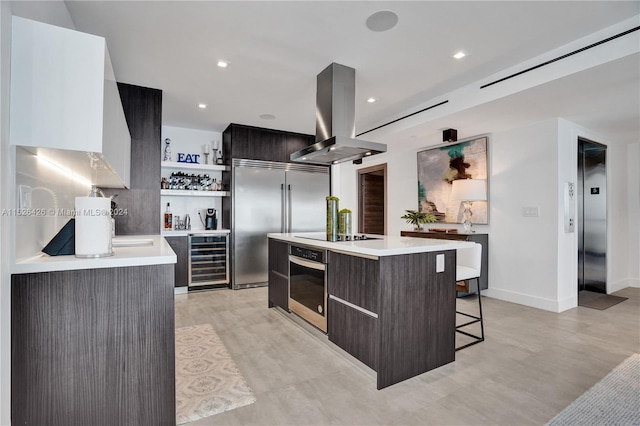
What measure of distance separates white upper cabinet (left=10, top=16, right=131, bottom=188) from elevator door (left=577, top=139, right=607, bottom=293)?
18.5ft

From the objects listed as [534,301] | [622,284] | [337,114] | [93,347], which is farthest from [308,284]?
[622,284]

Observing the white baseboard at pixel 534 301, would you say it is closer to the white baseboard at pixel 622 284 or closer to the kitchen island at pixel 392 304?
the white baseboard at pixel 622 284

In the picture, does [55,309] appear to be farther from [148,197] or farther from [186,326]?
[148,197]

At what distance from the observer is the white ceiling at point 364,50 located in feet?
7.22

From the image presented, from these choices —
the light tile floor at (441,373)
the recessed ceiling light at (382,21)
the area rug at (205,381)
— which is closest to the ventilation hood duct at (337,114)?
the recessed ceiling light at (382,21)

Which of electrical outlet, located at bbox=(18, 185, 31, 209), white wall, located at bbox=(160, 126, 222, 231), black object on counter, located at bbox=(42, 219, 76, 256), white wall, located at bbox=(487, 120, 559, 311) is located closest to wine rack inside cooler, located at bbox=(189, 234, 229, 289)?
white wall, located at bbox=(160, 126, 222, 231)

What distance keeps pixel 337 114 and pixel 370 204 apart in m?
4.25

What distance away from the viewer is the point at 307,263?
292 cm

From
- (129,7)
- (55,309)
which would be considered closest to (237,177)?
(129,7)

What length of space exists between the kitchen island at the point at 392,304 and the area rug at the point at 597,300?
9.19 ft

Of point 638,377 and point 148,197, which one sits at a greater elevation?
point 148,197

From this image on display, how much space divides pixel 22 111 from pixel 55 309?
2.72 ft

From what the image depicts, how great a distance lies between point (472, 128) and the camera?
417cm

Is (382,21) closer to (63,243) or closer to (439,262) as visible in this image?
(439,262)
